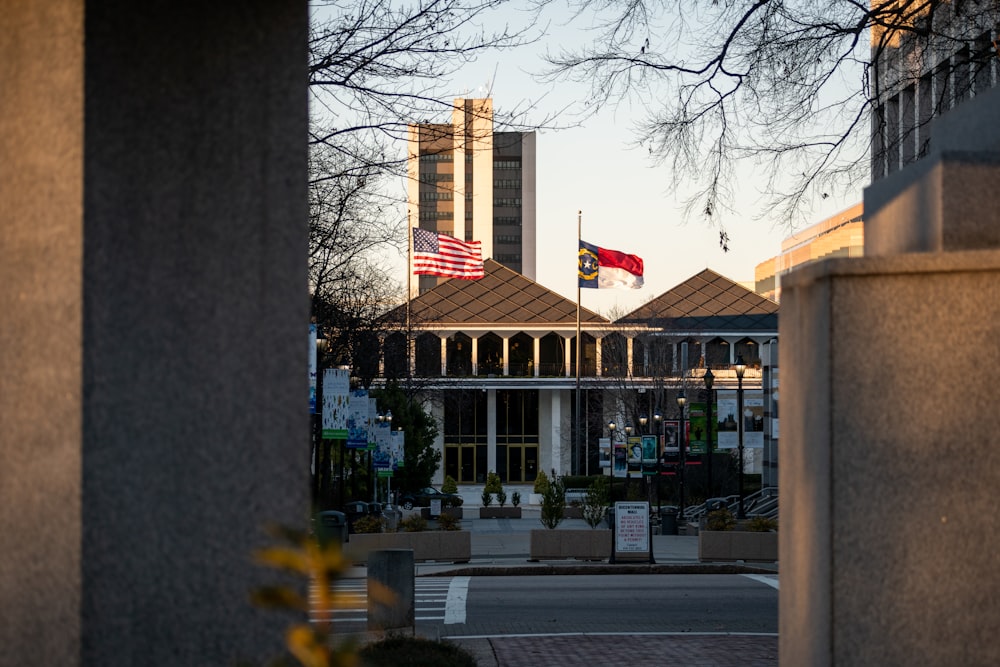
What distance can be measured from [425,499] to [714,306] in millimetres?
35003

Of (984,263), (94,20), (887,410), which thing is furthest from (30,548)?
(984,263)

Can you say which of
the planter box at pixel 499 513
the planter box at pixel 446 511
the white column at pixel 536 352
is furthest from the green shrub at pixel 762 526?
the white column at pixel 536 352

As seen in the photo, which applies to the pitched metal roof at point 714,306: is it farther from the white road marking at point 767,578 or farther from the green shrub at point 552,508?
the white road marking at point 767,578

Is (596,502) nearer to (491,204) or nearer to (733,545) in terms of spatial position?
(733,545)

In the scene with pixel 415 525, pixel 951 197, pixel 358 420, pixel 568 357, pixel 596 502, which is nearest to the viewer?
pixel 951 197

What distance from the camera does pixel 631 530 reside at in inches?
1085

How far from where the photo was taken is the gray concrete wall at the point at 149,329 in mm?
3791

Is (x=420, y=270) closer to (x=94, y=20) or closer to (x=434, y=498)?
(x=434, y=498)

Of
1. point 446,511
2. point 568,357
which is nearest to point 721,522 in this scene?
point 446,511

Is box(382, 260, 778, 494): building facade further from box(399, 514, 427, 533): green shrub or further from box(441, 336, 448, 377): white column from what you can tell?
box(399, 514, 427, 533): green shrub

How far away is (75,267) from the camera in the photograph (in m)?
3.82

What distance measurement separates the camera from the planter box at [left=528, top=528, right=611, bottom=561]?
96.0 feet

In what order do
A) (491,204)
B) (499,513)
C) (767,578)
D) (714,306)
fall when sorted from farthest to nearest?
1. (491,204)
2. (714,306)
3. (499,513)
4. (767,578)

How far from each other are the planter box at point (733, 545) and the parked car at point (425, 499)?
1032 inches
